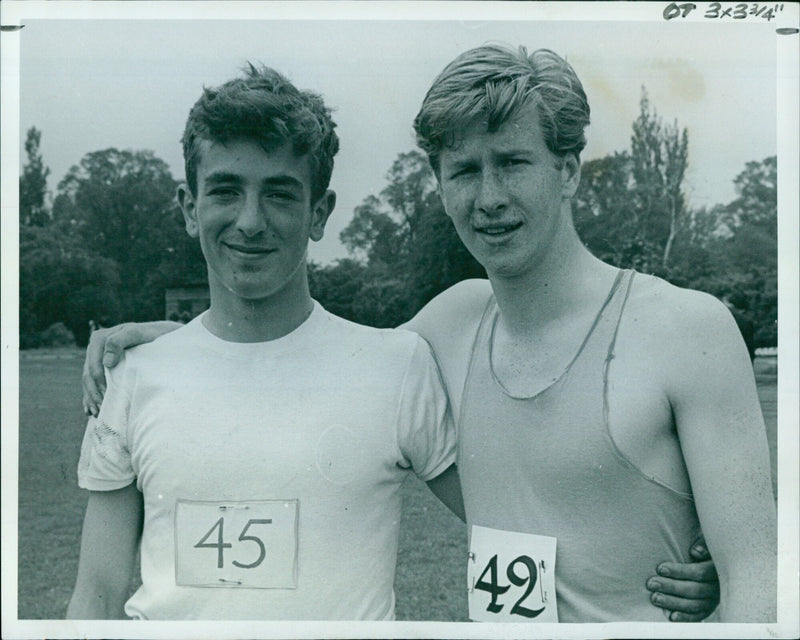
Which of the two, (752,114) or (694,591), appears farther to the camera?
(752,114)

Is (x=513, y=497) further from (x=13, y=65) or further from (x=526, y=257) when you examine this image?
(x=13, y=65)

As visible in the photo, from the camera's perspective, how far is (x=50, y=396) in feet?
8.46

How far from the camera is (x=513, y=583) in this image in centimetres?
243

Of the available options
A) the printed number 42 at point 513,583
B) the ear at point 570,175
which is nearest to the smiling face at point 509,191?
the ear at point 570,175

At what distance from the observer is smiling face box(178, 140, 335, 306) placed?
7.97 feet

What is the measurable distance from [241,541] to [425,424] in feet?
2.15

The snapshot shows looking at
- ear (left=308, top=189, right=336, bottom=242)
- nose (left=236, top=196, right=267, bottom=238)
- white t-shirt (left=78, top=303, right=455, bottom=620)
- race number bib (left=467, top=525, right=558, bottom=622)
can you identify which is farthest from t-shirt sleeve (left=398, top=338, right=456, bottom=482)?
nose (left=236, top=196, right=267, bottom=238)

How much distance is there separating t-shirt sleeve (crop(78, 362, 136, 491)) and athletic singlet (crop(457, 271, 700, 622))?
1.06m

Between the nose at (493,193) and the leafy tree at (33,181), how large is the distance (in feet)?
4.54

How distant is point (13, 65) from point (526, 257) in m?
1.72

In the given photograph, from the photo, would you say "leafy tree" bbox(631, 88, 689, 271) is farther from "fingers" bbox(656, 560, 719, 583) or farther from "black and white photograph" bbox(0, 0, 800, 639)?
"fingers" bbox(656, 560, 719, 583)

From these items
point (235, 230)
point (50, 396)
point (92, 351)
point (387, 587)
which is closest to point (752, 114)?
point (235, 230)

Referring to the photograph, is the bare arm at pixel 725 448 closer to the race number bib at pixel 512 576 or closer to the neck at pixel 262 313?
the race number bib at pixel 512 576

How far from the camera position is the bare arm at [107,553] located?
2533mm
